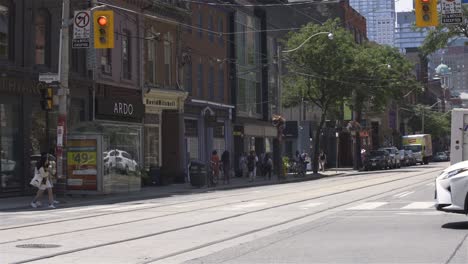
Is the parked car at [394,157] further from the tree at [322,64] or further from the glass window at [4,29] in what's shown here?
the glass window at [4,29]

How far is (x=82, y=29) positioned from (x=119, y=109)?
7750 mm

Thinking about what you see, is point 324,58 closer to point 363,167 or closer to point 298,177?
point 298,177

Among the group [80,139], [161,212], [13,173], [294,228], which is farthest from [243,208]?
[13,173]

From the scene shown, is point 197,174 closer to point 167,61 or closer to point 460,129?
point 167,61

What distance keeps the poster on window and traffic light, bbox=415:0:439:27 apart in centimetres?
1312

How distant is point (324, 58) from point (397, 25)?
684cm

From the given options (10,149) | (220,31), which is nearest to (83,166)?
(10,149)

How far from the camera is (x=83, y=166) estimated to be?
25641 mm

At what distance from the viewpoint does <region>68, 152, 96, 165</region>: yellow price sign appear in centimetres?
2553

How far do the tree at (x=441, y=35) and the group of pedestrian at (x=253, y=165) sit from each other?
11.9 metres

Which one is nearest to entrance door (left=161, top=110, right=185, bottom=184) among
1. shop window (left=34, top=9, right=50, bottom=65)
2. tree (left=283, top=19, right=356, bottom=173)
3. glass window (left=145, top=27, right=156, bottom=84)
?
glass window (left=145, top=27, right=156, bottom=84)

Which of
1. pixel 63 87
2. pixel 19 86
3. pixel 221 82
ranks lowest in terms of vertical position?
pixel 63 87

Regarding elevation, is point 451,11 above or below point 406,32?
below

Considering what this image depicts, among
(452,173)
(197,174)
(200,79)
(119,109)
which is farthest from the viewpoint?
(200,79)
